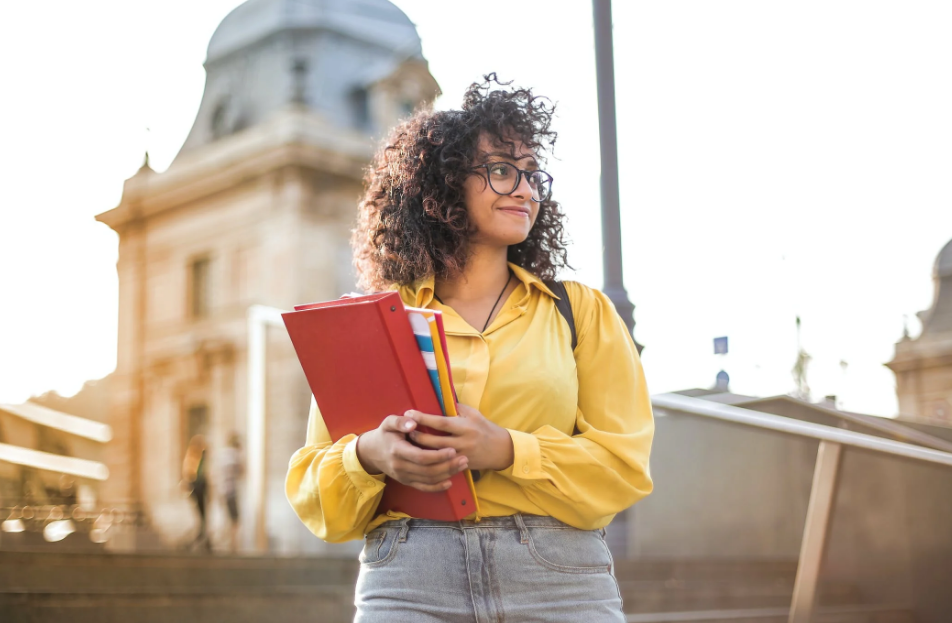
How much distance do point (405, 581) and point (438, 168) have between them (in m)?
0.90

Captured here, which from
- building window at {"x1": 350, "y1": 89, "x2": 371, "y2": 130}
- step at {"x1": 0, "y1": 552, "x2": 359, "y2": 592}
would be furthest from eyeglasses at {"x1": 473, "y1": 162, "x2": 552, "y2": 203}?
building window at {"x1": 350, "y1": 89, "x2": 371, "y2": 130}

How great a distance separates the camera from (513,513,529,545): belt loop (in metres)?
1.95

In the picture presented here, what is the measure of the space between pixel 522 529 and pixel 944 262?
2310mm

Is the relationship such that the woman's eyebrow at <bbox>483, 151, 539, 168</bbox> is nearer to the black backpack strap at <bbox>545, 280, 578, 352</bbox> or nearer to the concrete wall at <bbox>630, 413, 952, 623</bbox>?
the black backpack strap at <bbox>545, 280, 578, 352</bbox>

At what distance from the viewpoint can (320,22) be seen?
15.7m

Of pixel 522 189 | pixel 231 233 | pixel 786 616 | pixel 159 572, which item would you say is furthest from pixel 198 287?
pixel 522 189

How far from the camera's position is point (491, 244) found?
2.26 metres

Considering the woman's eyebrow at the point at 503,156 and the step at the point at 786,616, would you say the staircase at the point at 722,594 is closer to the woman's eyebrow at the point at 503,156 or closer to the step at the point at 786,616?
the step at the point at 786,616

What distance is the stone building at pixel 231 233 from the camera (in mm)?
16703

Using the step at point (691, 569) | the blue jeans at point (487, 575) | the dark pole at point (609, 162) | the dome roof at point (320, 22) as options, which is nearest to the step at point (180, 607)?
the step at point (691, 569)

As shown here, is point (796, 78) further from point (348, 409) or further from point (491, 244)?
point (348, 409)

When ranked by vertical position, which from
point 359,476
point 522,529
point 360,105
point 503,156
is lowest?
point 522,529

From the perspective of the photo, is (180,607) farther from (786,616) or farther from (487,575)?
(487,575)

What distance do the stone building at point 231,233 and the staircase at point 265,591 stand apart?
32.2 ft
